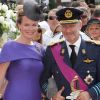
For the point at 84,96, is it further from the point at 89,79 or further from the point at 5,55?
the point at 5,55

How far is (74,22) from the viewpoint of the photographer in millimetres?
3637

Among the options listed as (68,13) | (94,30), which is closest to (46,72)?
(68,13)

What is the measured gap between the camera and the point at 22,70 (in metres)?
3.70

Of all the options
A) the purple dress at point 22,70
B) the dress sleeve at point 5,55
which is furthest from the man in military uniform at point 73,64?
the dress sleeve at point 5,55

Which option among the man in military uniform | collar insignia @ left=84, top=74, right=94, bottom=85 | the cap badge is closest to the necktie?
the man in military uniform

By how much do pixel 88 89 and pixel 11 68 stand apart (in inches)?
29.1

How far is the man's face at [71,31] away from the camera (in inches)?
139

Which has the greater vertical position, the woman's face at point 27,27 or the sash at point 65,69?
the woman's face at point 27,27

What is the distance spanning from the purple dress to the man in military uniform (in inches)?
4.6

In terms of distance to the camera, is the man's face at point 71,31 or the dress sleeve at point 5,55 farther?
the dress sleeve at point 5,55

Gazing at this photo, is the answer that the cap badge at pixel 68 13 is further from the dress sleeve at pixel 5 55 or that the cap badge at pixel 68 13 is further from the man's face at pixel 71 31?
the dress sleeve at pixel 5 55

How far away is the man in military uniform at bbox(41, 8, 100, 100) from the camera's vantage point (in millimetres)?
3545

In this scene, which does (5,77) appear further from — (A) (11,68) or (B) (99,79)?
(B) (99,79)

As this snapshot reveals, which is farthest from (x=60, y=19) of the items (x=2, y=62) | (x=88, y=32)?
(x=88, y=32)
